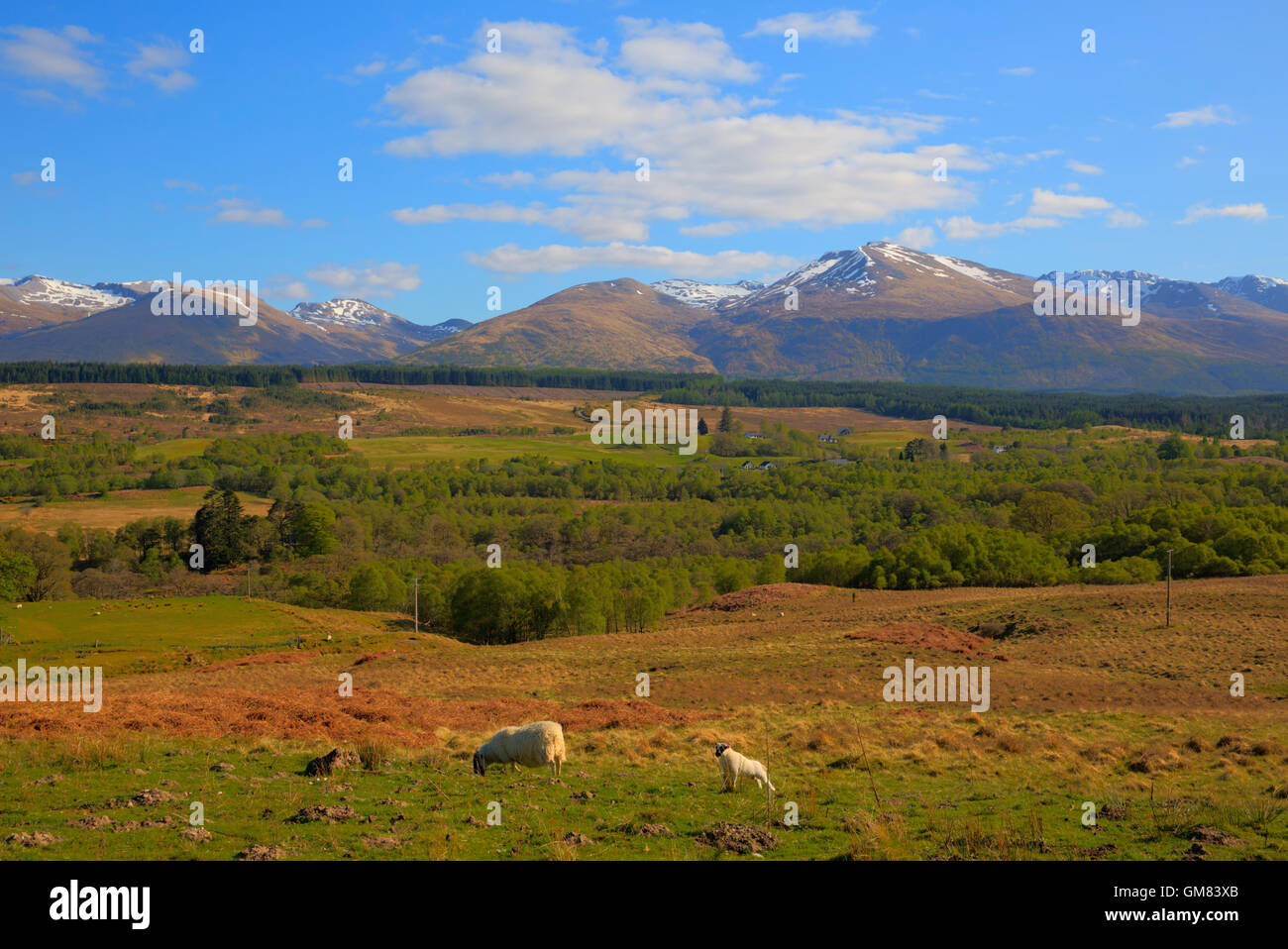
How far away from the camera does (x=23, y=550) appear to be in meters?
86.1

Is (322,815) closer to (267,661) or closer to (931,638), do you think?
(267,661)

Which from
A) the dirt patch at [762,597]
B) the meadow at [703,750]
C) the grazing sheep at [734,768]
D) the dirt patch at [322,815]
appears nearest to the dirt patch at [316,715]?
the meadow at [703,750]

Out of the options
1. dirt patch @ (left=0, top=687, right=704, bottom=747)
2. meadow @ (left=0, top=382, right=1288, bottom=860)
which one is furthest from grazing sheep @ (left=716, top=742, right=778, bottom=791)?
dirt patch @ (left=0, top=687, right=704, bottom=747)

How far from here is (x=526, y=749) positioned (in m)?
18.5

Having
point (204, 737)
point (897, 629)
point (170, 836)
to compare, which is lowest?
point (897, 629)

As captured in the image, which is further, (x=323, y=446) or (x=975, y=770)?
(x=323, y=446)

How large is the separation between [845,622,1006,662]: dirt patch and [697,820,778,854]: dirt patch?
34449 millimetres

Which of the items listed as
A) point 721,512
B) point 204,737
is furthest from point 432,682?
point 721,512

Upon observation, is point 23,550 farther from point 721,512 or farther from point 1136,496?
point 1136,496

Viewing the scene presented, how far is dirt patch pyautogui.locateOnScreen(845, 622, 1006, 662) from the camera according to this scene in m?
45.6

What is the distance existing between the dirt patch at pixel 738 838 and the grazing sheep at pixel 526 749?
5.94 metres

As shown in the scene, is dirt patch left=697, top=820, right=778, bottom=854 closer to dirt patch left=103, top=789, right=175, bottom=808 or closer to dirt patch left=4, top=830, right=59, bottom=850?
dirt patch left=103, top=789, right=175, bottom=808

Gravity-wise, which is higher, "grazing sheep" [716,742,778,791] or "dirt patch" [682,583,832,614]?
"grazing sheep" [716,742,778,791]

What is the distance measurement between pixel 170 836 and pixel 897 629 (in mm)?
44205
